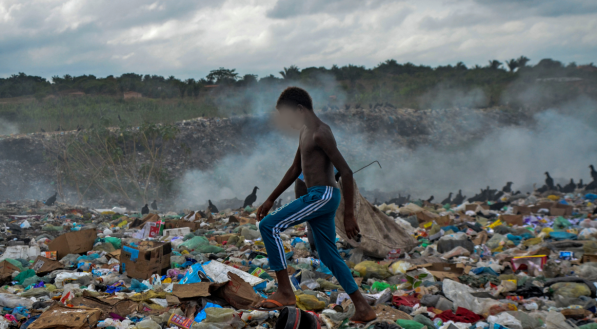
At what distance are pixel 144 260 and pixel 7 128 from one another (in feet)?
49.9

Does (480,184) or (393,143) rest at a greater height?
(393,143)

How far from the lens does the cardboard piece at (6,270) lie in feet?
12.3

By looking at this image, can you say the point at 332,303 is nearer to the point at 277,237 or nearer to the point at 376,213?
the point at 277,237

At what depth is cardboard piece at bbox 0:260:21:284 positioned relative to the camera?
375 centimetres

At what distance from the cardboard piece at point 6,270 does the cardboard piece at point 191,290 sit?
5.55 ft

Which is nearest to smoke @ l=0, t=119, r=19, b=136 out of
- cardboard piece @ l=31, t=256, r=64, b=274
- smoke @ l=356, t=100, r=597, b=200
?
smoke @ l=356, t=100, r=597, b=200

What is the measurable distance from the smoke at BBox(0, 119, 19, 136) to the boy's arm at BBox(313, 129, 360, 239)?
53.1ft

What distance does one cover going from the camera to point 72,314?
259 centimetres

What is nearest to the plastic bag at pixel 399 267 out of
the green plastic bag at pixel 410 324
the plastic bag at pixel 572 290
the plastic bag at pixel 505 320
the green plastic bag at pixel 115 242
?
the plastic bag at pixel 572 290

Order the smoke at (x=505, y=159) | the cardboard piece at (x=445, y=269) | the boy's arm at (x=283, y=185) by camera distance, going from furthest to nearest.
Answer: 1. the smoke at (x=505, y=159)
2. the cardboard piece at (x=445, y=269)
3. the boy's arm at (x=283, y=185)

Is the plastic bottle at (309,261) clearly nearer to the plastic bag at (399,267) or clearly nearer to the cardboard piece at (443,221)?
the plastic bag at (399,267)

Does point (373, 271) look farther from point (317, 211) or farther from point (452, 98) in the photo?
point (452, 98)

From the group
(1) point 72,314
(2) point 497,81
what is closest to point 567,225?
(1) point 72,314

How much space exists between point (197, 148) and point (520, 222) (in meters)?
11.5
